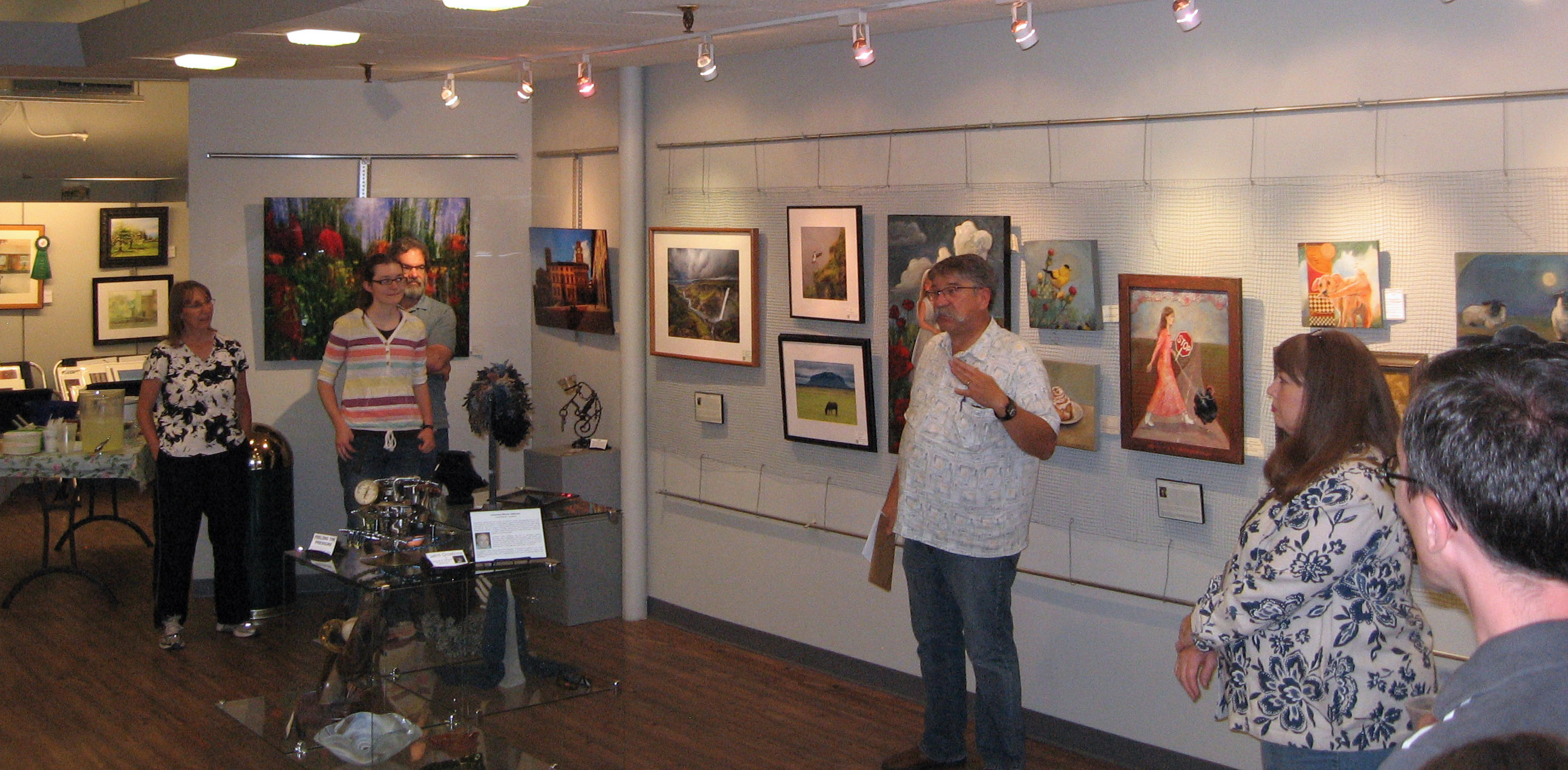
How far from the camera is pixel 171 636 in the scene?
258 inches

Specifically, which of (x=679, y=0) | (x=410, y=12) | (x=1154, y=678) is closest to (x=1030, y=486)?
(x=1154, y=678)

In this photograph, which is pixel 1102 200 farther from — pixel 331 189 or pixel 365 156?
pixel 331 189

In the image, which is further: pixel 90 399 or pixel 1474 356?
pixel 90 399

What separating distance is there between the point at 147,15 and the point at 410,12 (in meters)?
2.34

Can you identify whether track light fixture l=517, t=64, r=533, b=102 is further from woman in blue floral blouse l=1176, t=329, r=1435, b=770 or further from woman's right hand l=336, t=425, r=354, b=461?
woman in blue floral blouse l=1176, t=329, r=1435, b=770

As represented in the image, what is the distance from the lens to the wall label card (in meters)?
4.46

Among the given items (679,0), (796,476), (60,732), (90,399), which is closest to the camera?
(679,0)

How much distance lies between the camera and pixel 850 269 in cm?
588

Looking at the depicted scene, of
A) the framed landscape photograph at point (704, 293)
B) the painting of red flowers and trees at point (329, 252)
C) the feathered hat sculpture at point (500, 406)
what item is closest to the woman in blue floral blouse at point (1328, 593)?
the framed landscape photograph at point (704, 293)

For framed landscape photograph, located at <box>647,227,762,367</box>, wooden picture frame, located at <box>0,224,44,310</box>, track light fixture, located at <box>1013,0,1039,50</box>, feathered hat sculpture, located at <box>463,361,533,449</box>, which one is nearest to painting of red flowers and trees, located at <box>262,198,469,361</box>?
feathered hat sculpture, located at <box>463,361,533,449</box>

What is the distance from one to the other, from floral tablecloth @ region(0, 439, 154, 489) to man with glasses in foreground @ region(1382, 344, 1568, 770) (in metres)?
6.77

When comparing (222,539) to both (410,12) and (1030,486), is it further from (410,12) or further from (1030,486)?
(1030,486)

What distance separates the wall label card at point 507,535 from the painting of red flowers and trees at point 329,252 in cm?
A: 360

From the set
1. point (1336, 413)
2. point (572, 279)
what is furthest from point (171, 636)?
point (1336, 413)
